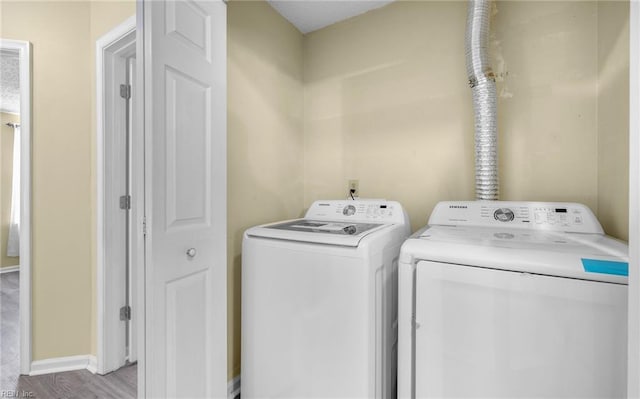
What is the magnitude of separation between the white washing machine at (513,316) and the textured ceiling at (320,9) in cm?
170

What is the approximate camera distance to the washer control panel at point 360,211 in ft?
5.25

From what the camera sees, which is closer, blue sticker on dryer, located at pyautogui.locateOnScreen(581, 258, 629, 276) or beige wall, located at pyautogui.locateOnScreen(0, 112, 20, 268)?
blue sticker on dryer, located at pyautogui.locateOnScreen(581, 258, 629, 276)

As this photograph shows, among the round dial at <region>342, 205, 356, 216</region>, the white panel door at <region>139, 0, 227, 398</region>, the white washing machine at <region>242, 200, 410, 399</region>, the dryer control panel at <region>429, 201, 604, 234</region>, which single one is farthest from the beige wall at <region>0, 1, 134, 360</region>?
the dryer control panel at <region>429, 201, 604, 234</region>

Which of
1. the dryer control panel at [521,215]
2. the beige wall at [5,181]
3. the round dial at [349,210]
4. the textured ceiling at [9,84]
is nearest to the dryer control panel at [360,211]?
the round dial at [349,210]

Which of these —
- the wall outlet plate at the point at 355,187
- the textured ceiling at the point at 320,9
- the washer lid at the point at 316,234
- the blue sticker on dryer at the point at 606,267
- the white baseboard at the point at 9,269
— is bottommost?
the white baseboard at the point at 9,269

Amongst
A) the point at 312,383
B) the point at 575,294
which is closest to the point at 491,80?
the point at 575,294

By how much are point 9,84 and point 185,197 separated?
12.7ft

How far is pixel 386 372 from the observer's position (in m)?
1.26

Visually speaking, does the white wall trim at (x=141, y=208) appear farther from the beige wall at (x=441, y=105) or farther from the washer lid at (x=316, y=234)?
the beige wall at (x=441, y=105)

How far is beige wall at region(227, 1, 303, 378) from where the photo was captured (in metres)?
1.61

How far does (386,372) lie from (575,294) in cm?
79

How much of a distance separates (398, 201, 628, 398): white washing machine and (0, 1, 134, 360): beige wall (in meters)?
2.05

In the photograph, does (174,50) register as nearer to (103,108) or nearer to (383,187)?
(103,108)

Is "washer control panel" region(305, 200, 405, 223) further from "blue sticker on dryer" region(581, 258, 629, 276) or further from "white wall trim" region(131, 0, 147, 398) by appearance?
"white wall trim" region(131, 0, 147, 398)
